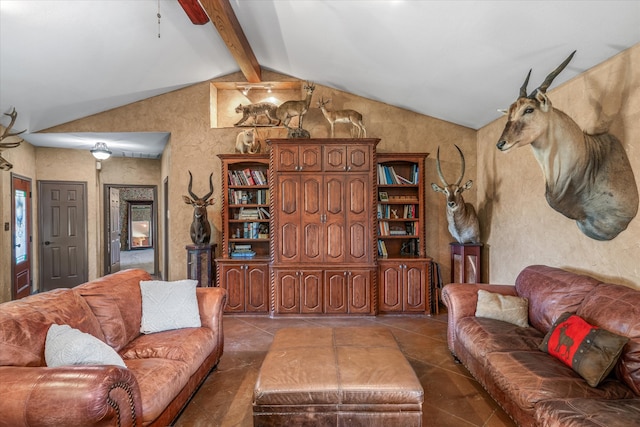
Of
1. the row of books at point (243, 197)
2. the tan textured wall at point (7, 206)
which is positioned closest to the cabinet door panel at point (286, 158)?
the row of books at point (243, 197)

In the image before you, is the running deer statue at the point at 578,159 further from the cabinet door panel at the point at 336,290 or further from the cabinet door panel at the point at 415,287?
the cabinet door panel at the point at 336,290

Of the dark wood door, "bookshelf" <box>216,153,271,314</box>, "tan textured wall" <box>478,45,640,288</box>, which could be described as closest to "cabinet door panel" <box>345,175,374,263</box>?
"bookshelf" <box>216,153,271,314</box>

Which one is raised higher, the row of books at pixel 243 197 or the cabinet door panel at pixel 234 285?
the row of books at pixel 243 197

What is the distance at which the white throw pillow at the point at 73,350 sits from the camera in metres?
1.64

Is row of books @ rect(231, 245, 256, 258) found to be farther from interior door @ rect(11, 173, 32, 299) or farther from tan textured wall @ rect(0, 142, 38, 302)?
interior door @ rect(11, 173, 32, 299)

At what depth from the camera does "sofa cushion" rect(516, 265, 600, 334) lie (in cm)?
244

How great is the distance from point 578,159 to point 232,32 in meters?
3.34

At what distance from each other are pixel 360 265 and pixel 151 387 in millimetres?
2930

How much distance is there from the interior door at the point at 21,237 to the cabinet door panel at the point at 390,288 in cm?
553

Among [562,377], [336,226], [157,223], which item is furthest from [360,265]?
[157,223]

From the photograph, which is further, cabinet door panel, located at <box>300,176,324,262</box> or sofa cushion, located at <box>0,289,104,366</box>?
cabinet door panel, located at <box>300,176,324,262</box>

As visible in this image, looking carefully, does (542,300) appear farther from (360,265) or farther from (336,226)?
(336,226)

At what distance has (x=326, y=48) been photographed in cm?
379

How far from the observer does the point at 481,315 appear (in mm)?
2885
